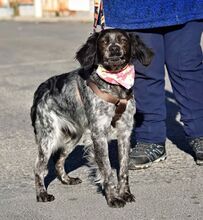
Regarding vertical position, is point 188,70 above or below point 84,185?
above

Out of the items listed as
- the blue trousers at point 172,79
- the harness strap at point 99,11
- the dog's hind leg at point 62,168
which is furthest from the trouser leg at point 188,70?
the dog's hind leg at point 62,168

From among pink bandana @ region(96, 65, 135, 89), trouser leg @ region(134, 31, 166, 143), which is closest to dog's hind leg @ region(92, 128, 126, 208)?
pink bandana @ region(96, 65, 135, 89)

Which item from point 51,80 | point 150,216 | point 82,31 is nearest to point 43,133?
point 51,80

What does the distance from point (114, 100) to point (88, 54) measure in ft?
1.24

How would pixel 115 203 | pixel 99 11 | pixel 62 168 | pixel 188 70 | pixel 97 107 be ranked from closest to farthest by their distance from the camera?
1. pixel 115 203
2. pixel 97 107
3. pixel 62 168
4. pixel 99 11
5. pixel 188 70

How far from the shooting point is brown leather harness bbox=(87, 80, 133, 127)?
4566mm

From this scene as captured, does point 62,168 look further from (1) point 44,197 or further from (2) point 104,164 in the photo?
(2) point 104,164

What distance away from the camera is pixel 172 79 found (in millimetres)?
5551

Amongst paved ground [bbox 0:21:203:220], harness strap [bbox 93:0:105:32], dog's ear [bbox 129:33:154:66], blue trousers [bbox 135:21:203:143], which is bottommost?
paved ground [bbox 0:21:203:220]

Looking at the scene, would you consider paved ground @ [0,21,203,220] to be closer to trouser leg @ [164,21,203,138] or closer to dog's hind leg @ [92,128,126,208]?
dog's hind leg @ [92,128,126,208]

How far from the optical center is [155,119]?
557cm

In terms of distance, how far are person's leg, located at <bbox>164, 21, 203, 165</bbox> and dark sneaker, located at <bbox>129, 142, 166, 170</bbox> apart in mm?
309

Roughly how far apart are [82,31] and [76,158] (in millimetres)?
14200

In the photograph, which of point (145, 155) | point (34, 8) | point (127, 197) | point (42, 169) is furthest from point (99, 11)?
point (34, 8)
